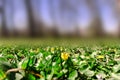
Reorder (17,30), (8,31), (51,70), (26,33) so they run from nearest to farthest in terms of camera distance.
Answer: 1. (51,70)
2. (26,33)
3. (17,30)
4. (8,31)

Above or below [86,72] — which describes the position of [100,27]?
above

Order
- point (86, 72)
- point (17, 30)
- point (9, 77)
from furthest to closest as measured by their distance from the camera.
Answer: point (17, 30) → point (86, 72) → point (9, 77)

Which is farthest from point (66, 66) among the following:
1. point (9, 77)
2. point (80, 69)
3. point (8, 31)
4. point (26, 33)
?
point (8, 31)

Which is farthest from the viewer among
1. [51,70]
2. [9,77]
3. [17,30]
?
[17,30]

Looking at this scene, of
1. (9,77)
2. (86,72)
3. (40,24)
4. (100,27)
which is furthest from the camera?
(40,24)

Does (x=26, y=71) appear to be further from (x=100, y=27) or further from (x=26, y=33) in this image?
(x=26, y=33)

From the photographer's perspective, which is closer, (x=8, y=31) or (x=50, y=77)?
(x=50, y=77)

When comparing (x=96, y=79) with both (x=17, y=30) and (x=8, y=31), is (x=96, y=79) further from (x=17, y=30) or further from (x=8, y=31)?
(x=8, y=31)

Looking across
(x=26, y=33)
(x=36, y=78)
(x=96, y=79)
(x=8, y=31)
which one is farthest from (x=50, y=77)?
(x=8, y=31)

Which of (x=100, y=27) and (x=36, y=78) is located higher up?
(x=100, y=27)
